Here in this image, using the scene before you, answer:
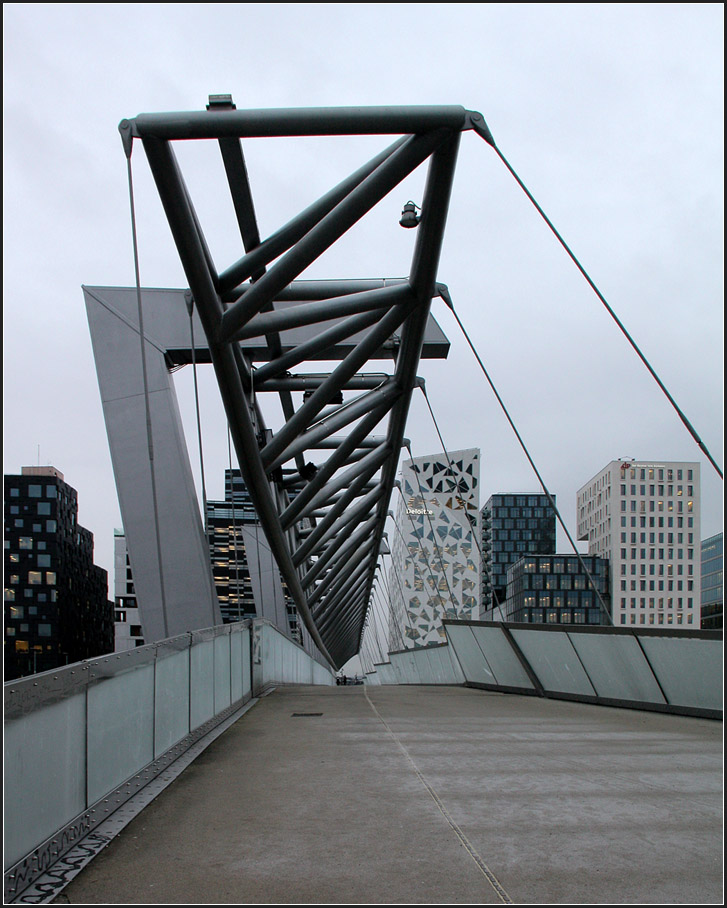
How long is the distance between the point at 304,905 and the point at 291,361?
29.6 ft

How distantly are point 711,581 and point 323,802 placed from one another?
12501 cm

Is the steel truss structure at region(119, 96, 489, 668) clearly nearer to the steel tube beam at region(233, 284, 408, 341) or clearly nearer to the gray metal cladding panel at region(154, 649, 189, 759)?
the steel tube beam at region(233, 284, 408, 341)

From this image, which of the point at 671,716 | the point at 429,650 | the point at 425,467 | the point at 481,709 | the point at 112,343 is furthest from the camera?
the point at 425,467

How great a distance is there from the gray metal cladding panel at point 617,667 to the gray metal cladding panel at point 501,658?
311cm

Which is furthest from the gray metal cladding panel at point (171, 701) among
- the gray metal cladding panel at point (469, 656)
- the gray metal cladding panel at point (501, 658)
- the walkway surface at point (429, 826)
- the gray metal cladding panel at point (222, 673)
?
the gray metal cladding panel at point (469, 656)

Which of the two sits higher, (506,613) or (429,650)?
(429,650)

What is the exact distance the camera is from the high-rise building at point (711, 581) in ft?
371

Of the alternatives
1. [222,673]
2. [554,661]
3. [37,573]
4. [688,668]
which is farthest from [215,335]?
[37,573]

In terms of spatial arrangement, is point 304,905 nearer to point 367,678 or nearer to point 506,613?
point 367,678

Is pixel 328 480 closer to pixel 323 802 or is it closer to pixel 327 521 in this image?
pixel 327 521

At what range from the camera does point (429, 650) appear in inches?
1314

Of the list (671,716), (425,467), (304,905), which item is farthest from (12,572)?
(304,905)

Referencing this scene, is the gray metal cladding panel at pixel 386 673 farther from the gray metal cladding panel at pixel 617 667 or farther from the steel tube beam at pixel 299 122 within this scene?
the steel tube beam at pixel 299 122

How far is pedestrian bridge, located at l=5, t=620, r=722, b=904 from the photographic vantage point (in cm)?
405
